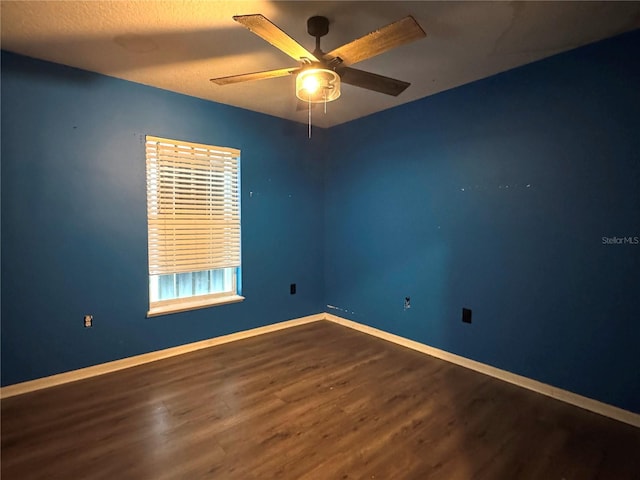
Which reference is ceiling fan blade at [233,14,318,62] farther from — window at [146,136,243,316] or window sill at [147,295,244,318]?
window sill at [147,295,244,318]

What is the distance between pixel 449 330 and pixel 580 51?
2.32 m

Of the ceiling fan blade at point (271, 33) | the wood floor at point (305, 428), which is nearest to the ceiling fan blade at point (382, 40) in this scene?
the ceiling fan blade at point (271, 33)

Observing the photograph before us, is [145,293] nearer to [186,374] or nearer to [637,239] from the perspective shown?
[186,374]

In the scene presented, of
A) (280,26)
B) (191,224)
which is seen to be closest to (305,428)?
(191,224)

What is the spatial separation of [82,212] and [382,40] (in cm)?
252

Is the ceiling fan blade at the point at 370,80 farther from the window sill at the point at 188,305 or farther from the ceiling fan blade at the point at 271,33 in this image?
the window sill at the point at 188,305

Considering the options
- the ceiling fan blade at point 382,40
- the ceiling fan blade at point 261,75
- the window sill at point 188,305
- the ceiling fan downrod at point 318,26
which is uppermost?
the ceiling fan downrod at point 318,26

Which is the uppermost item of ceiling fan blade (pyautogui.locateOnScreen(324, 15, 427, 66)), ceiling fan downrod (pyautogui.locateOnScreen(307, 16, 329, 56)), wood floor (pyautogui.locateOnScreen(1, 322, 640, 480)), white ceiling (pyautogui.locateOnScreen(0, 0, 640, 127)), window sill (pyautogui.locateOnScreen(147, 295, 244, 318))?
white ceiling (pyautogui.locateOnScreen(0, 0, 640, 127))

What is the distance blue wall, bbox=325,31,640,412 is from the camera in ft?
6.79

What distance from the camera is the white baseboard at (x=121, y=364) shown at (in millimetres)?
2350

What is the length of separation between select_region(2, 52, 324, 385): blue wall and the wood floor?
0.36m

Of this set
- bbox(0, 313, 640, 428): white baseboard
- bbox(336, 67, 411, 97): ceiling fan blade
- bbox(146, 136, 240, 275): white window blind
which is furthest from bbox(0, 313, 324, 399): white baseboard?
bbox(336, 67, 411, 97): ceiling fan blade

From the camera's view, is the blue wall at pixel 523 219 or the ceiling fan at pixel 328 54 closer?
the ceiling fan at pixel 328 54

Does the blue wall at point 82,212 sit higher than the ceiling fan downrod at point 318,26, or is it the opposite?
the ceiling fan downrod at point 318,26
